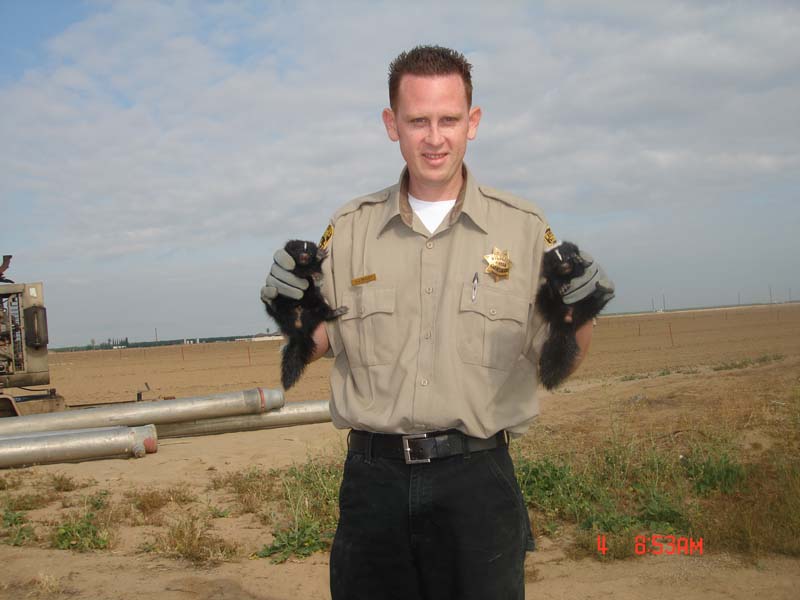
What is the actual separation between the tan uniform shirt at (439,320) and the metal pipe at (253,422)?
8.41 m

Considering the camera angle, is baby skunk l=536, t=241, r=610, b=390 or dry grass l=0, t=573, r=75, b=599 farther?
dry grass l=0, t=573, r=75, b=599

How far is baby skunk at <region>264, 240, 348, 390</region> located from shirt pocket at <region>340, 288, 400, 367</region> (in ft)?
0.20

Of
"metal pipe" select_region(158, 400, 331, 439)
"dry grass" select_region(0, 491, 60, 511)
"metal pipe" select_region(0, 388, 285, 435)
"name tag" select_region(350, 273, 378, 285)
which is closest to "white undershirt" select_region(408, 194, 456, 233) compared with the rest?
"name tag" select_region(350, 273, 378, 285)

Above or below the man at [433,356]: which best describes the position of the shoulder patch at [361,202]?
above

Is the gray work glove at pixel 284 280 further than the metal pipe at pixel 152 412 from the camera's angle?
No

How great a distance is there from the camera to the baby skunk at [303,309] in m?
2.32

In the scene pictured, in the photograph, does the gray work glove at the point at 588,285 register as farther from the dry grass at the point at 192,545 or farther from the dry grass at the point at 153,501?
the dry grass at the point at 153,501

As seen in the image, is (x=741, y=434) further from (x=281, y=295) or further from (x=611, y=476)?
(x=281, y=295)

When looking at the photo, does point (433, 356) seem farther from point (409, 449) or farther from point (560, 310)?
point (560, 310)

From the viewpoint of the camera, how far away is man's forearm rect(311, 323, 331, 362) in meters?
2.48

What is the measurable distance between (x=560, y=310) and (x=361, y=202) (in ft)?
2.81

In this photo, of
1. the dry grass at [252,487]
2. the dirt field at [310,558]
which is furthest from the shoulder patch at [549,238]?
the dry grass at [252,487]

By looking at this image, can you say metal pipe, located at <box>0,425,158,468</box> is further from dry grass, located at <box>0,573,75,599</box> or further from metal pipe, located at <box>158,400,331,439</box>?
dry grass, located at <box>0,573,75,599</box>

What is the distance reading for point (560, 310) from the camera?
223cm
